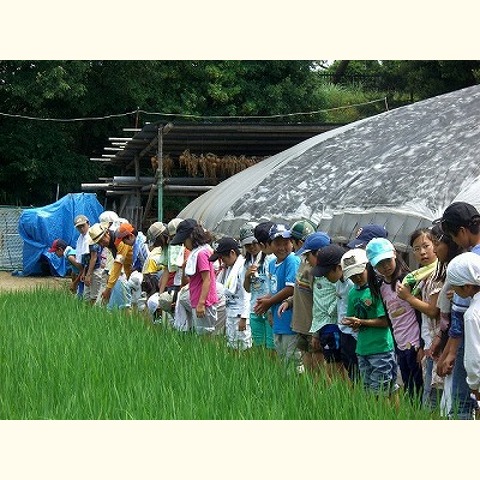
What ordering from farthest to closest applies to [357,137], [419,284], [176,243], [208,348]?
[357,137], [176,243], [208,348], [419,284]

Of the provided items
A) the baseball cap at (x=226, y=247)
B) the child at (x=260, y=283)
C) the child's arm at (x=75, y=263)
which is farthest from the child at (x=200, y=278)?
the child's arm at (x=75, y=263)

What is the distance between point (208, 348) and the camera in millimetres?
7371

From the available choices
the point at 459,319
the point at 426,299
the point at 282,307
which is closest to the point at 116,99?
the point at 282,307

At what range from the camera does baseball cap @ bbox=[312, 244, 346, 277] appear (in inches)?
254

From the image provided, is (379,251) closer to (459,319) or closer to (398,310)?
(398,310)

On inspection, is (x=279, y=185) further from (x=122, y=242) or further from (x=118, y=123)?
(x=118, y=123)

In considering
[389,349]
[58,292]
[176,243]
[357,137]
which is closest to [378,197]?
[176,243]

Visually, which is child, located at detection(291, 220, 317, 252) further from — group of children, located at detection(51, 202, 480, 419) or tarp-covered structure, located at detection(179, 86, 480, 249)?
tarp-covered structure, located at detection(179, 86, 480, 249)

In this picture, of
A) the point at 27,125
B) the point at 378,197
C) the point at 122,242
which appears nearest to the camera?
the point at 378,197

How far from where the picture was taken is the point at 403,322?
5.95 m

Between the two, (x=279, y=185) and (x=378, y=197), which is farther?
(x=279, y=185)

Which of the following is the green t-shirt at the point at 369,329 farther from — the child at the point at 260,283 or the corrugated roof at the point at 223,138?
the corrugated roof at the point at 223,138

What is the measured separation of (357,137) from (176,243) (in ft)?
18.8

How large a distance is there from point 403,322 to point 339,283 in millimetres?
700
